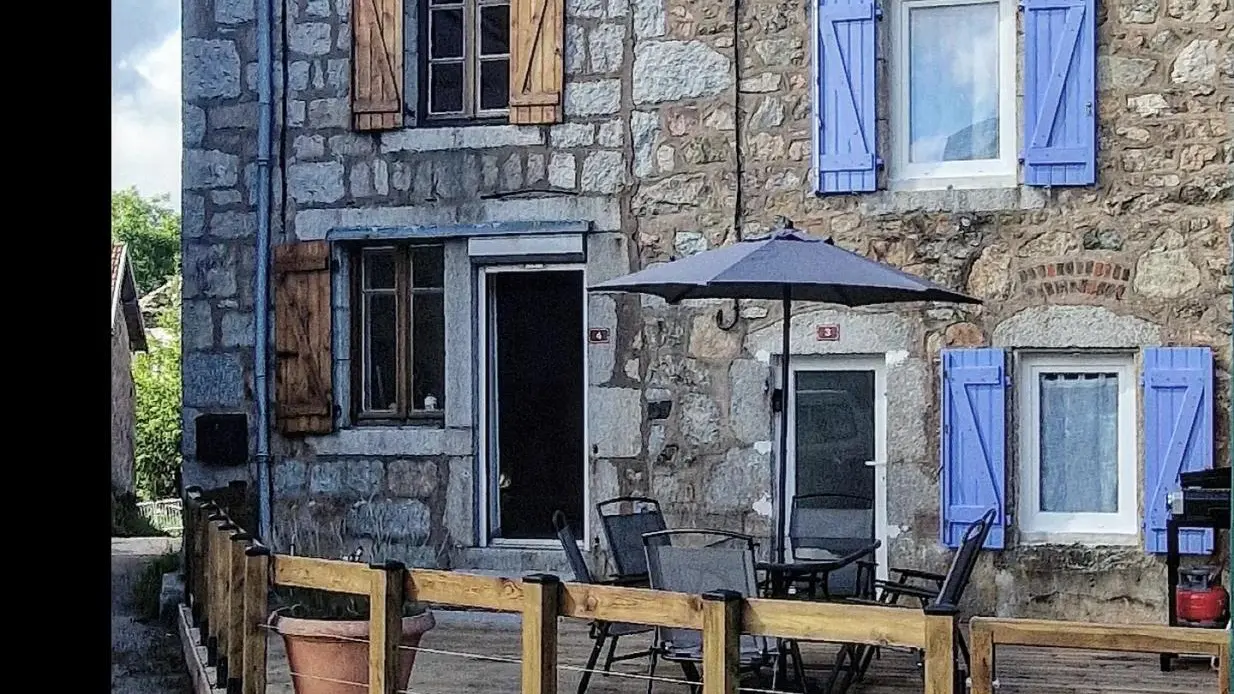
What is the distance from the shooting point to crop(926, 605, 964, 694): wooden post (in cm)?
363

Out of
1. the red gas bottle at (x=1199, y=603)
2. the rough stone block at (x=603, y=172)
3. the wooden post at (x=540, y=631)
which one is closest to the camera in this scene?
the wooden post at (x=540, y=631)

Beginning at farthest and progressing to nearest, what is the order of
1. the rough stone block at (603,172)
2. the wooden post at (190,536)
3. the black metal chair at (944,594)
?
the rough stone block at (603,172) → the wooden post at (190,536) → the black metal chair at (944,594)

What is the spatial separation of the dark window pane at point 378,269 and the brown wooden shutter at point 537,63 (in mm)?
1081

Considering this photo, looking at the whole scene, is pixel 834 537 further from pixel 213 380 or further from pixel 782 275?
pixel 213 380

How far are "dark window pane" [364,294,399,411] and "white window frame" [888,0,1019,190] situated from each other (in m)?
2.91

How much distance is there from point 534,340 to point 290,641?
3710mm

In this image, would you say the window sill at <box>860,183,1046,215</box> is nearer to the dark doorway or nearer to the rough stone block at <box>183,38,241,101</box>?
the dark doorway

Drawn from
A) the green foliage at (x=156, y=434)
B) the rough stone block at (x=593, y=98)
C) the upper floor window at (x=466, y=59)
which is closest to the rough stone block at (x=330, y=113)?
the upper floor window at (x=466, y=59)

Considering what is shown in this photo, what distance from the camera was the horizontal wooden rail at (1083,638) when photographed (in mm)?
3637

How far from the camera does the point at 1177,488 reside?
7121mm

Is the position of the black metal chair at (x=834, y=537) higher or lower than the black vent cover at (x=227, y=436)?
lower

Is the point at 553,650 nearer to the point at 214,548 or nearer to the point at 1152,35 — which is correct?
the point at 214,548

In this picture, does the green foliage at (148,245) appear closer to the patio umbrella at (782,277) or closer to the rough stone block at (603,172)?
the rough stone block at (603,172)

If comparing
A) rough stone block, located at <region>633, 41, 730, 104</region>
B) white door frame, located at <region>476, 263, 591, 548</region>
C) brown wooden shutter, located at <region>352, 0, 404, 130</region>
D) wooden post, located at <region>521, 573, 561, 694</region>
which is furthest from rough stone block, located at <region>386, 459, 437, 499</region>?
wooden post, located at <region>521, 573, 561, 694</region>
